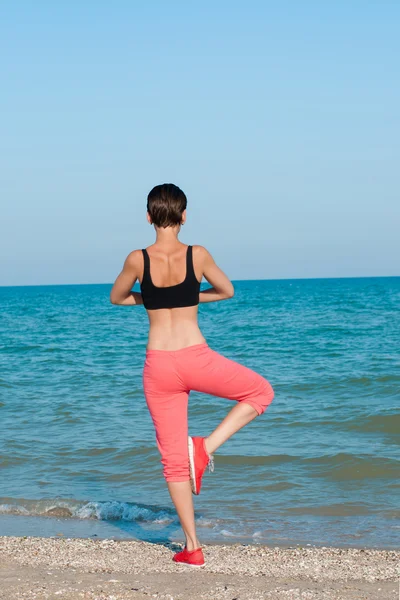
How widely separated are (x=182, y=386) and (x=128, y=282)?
27.3 inches

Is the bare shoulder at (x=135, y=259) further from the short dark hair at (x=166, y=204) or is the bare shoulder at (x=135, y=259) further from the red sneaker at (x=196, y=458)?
the red sneaker at (x=196, y=458)

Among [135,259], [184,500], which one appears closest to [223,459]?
[184,500]

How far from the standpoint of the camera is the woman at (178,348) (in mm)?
4129

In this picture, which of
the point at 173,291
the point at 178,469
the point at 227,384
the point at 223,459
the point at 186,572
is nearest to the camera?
the point at 173,291

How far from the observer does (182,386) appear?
4.27m

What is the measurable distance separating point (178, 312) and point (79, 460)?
520 centimetres

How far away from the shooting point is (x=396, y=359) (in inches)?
676

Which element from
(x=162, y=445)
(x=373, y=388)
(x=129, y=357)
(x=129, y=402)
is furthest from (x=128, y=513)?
(x=129, y=357)

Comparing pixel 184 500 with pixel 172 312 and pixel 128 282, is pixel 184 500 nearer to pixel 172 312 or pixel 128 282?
pixel 172 312

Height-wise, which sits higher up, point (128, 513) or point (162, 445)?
point (162, 445)

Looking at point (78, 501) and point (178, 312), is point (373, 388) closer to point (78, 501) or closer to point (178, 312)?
point (78, 501)

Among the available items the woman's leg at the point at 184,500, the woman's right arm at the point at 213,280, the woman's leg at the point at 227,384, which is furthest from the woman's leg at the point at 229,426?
the woman's right arm at the point at 213,280

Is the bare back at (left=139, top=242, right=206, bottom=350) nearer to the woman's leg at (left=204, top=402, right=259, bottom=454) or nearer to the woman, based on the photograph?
the woman

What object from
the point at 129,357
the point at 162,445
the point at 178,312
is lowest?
the point at 129,357
